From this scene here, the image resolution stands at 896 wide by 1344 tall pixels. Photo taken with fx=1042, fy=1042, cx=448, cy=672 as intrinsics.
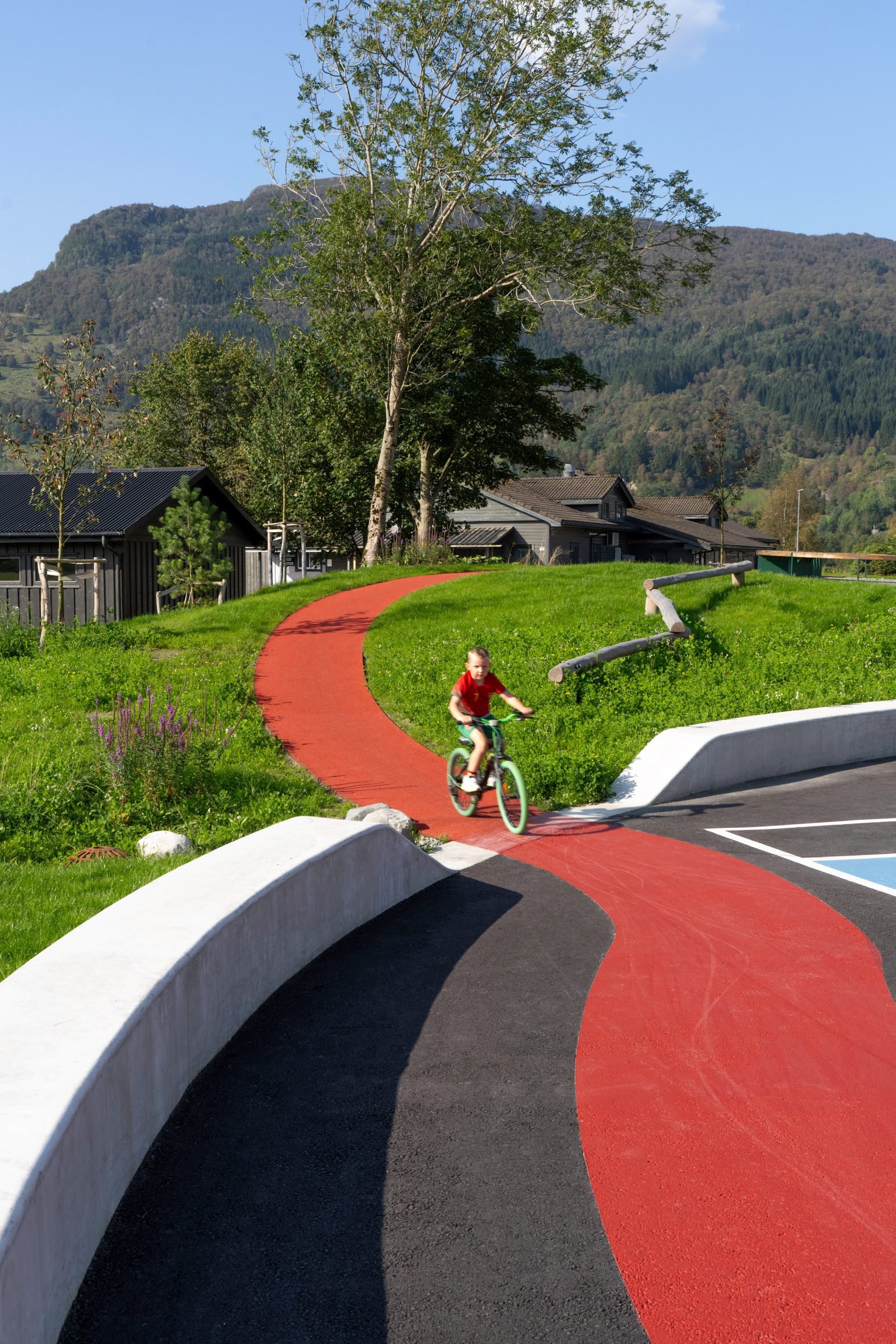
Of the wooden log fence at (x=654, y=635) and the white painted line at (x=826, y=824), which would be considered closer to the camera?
the white painted line at (x=826, y=824)

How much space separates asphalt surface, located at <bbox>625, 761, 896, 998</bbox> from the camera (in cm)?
855

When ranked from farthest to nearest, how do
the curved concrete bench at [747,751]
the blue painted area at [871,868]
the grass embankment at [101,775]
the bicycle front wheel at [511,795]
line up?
the curved concrete bench at [747,751] → the bicycle front wheel at [511,795] → the blue painted area at [871,868] → the grass embankment at [101,775]

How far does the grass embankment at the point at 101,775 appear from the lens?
25.4ft

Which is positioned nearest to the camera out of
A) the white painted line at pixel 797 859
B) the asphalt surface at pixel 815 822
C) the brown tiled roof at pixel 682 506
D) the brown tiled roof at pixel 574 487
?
the asphalt surface at pixel 815 822

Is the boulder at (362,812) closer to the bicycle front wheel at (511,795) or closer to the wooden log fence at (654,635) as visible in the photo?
the bicycle front wheel at (511,795)

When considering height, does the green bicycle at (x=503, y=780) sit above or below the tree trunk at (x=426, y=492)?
below

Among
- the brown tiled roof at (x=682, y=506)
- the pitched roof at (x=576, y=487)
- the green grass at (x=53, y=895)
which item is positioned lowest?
the green grass at (x=53, y=895)

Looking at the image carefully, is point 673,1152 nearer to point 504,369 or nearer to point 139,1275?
point 139,1275

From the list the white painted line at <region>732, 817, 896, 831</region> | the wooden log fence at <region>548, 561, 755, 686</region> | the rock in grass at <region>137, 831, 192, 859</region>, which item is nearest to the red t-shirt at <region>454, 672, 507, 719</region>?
the white painted line at <region>732, 817, 896, 831</region>

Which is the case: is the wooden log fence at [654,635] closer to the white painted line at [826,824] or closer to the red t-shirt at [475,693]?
the red t-shirt at [475,693]

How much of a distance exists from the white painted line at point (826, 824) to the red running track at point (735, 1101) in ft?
4.11

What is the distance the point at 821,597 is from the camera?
77.2ft

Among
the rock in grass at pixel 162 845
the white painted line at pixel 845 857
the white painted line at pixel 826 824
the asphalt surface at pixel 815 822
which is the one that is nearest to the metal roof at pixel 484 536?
the asphalt surface at pixel 815 822

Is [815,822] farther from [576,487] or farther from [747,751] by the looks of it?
[576,487]
